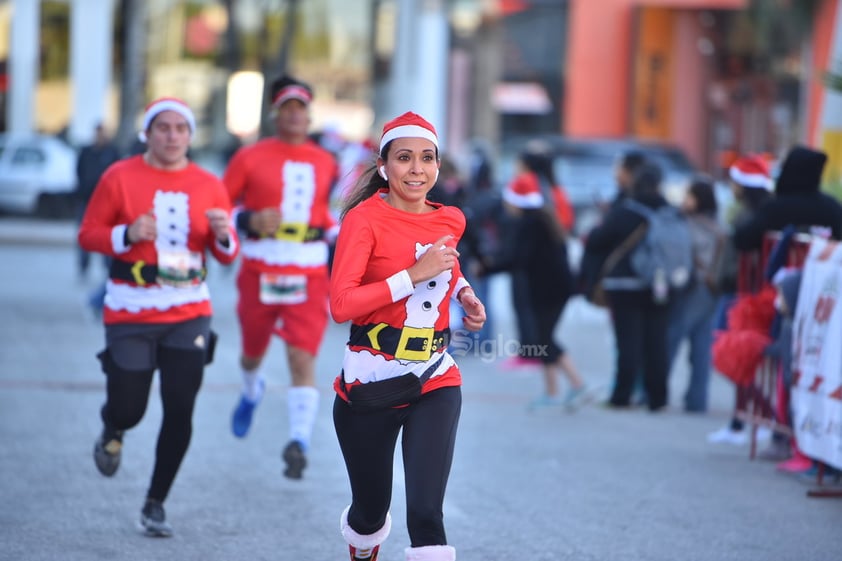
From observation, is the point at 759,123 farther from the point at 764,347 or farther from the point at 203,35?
the point at 764,347

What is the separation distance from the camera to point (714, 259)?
38.6 feet

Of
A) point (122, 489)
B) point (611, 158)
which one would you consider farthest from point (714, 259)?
point (611, 158)

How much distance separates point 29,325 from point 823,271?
351 inches

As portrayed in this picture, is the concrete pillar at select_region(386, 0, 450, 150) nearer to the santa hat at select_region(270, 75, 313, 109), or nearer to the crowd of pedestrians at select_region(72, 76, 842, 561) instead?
the crowd of pedestrians at select_region(72, 76, 842, 561)

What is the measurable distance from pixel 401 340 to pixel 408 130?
74 cm

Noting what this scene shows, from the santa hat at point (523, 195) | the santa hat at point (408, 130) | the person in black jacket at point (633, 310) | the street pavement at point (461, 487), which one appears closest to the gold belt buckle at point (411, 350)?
the santa hat at point (408, 130)

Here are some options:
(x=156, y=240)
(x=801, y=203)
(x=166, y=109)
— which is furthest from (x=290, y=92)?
(x=801, y=203)

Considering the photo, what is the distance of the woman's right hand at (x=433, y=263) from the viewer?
504cm

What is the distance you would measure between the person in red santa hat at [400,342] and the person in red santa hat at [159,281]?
163 centimetres

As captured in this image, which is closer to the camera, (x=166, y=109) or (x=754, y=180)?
(x=166, y=109)

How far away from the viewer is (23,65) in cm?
3706

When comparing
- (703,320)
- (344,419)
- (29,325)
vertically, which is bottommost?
(29,325)

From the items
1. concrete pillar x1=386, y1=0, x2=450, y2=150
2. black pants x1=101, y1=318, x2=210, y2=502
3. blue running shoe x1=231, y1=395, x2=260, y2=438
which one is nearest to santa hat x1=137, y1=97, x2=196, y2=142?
black pants x1=101, y1=318, x2=210, y2=502

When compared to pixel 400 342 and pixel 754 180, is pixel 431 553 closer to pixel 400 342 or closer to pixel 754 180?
pixel 400 342
